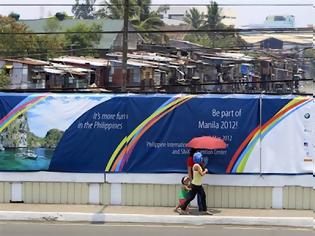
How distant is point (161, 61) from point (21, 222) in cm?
4335

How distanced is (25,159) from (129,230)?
2896 millimetres

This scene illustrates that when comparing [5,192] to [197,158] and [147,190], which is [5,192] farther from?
[197,158]

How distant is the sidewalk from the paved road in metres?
0.15

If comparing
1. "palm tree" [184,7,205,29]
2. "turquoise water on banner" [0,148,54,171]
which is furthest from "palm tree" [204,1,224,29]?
"turquoise water on banner" [0,148,54,171]

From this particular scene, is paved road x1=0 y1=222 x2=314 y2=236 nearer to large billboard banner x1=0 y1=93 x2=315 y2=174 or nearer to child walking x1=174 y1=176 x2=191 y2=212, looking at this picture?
child walking x1=174 y1=176 x2=191 y2=212

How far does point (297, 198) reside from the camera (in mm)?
11141

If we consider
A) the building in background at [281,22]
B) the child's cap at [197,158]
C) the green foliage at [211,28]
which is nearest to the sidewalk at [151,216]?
the child's cap at [197,158]

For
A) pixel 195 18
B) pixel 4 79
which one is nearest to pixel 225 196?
→ pixel 4 79

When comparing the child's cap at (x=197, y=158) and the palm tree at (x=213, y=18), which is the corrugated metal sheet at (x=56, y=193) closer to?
the child's cap at (x=197, y=158)

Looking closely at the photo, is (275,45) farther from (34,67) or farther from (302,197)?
(302,197)

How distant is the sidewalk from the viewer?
33.5 feet

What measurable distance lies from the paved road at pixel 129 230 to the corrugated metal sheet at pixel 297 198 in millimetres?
1135

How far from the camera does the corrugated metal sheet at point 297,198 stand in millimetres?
11086

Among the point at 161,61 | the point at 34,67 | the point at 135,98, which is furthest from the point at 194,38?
the point at 135,98
